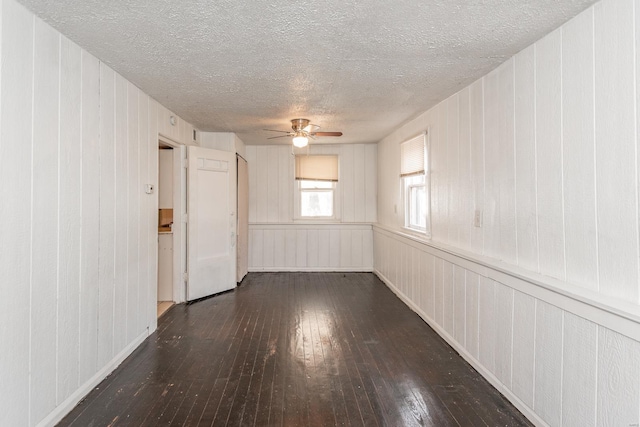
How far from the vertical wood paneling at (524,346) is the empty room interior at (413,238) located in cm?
1

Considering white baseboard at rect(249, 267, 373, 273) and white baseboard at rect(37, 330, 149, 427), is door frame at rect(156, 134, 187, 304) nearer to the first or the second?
white baseboard at rect(37, 330, 149, 427)

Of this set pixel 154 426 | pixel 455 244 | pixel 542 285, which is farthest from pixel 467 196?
pixel 154 426

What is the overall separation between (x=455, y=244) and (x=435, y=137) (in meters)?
1.18

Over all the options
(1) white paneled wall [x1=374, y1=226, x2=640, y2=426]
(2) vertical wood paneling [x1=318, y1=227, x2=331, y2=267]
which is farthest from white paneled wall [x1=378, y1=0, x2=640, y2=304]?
(2) vertical wood paneling [x1=318, y1=227, x2=331, y2=267]

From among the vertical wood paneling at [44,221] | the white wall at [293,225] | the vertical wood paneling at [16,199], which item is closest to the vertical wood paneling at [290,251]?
the white wall at [293,225]

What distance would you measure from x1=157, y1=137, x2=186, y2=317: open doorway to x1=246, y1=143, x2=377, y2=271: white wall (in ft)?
6.93

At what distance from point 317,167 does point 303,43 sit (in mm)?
4486

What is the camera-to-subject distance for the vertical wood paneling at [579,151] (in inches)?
71.6

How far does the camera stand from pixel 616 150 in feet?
5.46

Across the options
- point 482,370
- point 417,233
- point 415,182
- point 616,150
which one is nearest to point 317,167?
point 415,182

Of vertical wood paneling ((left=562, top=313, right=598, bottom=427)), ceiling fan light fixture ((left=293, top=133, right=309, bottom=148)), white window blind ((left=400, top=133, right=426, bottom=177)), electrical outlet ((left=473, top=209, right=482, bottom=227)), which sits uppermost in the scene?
ceiling fan light fixture ((left=293, top=133, right=309, bottom=148))

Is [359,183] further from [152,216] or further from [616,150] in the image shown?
[616,150]

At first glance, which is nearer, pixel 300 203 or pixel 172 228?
pixel 172 228

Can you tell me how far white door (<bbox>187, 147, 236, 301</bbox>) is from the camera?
A: 472cm
